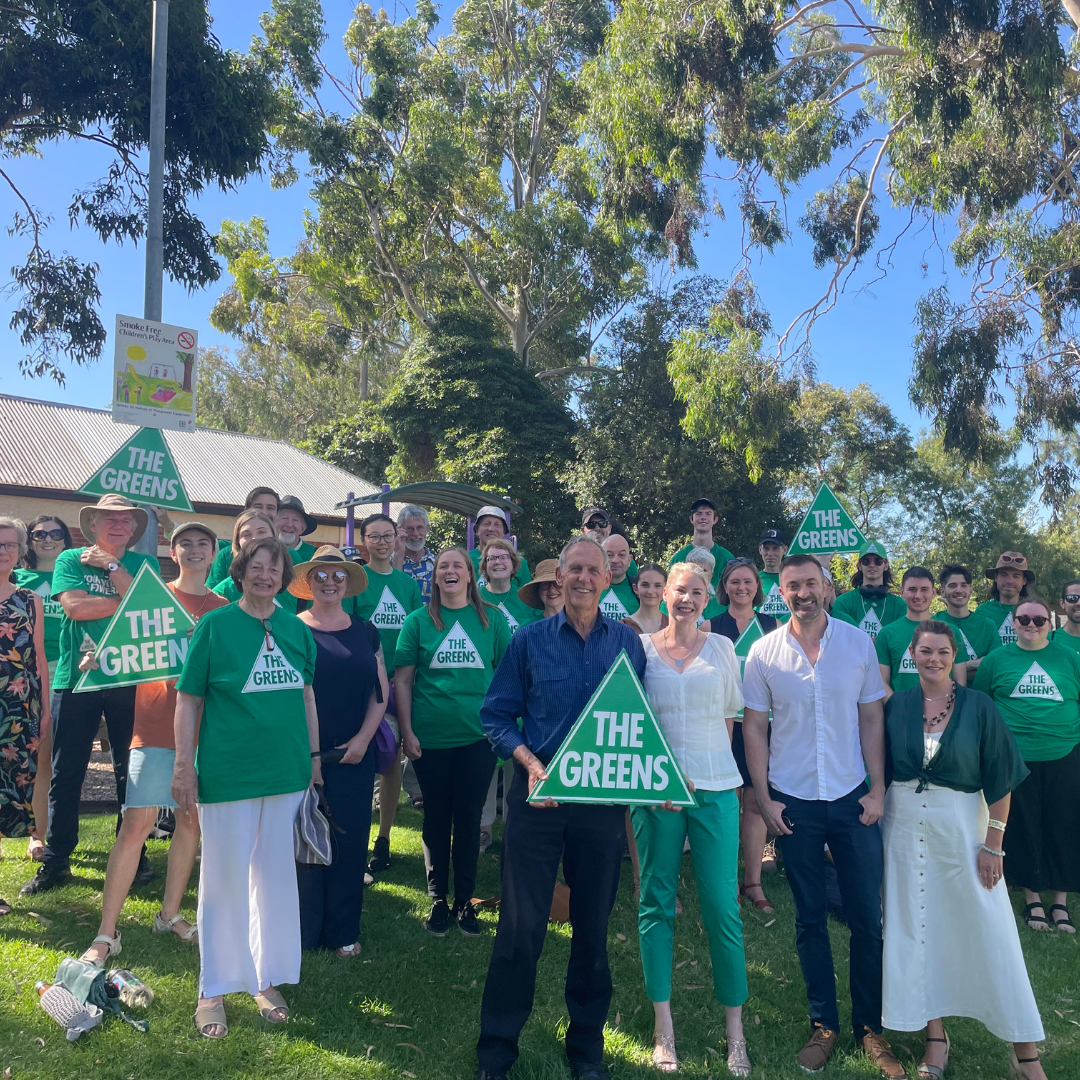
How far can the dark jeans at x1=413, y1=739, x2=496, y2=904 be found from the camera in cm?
517

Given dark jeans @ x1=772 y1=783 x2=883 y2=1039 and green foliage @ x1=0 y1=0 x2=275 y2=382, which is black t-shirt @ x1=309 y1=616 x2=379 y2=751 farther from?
green foliage @ x1=0 y1=0 x2=275 y2=382

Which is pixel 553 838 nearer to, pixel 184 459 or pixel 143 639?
pixel 143 639

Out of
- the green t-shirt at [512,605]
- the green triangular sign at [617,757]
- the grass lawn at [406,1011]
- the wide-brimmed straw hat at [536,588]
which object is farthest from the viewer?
the green t-shirt at [512,605]

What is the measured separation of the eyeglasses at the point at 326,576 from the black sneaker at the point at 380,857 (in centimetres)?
233

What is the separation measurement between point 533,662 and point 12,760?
3040 mm

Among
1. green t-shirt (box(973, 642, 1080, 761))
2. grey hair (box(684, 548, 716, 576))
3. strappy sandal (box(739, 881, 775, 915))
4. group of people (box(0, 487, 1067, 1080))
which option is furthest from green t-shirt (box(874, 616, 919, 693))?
group of people (box(0, 487, 1067, 1080))

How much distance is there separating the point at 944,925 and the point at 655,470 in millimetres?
17991

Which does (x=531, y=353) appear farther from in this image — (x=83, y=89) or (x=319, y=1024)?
(x=319, y=1024)

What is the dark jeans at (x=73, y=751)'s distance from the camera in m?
5.57

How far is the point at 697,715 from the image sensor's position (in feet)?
13.1

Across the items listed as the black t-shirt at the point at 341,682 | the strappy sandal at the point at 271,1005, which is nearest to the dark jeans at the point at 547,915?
the strappy sandal at the point at 271,1005

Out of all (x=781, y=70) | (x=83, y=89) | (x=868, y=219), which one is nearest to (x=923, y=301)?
(x=868, y=219)

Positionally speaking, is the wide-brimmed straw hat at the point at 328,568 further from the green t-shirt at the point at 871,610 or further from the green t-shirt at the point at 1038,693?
the green t-shirt at the point at 1038,693

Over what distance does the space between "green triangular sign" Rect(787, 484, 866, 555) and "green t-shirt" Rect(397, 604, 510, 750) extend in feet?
11.6
